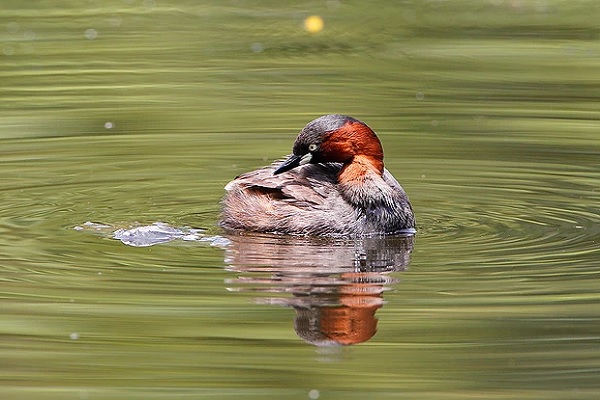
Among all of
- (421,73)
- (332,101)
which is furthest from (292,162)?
(421,73)

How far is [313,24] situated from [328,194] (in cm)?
778

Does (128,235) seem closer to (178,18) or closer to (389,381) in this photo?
(389,381)

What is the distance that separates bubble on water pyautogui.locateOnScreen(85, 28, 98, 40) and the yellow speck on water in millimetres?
2334

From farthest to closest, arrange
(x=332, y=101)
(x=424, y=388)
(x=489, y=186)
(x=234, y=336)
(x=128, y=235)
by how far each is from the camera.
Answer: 1. (x=332, y=101)
2. (x=489, y=186)
3. (x=128, y=235)
4. (x=234, y=336)
5. (x=424, y=388)

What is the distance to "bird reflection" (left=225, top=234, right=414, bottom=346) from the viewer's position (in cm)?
698

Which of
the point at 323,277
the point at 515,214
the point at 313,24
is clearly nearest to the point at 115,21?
the point at 313,24

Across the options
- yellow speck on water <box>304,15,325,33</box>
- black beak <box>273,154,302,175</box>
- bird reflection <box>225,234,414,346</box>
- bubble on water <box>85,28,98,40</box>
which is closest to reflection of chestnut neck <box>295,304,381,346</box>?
bird reflection <box>225,234,414,346</box>

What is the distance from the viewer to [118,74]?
14.7 metres

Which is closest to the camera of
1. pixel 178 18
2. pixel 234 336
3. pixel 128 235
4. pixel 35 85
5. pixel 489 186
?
pixel 234 336

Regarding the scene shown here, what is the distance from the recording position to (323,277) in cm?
782

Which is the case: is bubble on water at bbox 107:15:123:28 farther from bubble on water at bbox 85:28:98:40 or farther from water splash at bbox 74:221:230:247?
water splash at bbox 74:221:230:247

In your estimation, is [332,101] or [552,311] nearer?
[552,311]

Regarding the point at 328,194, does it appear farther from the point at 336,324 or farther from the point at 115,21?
the point at 115,21

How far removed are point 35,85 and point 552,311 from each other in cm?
799
